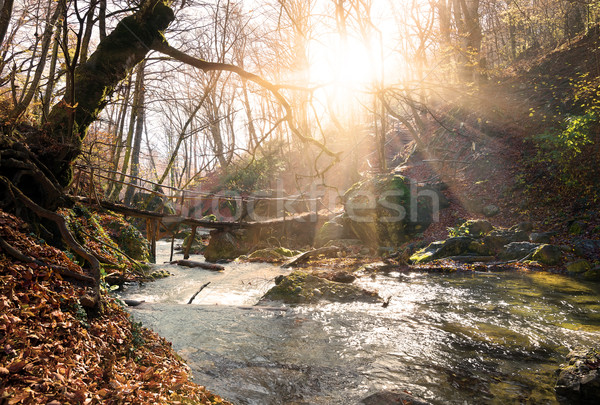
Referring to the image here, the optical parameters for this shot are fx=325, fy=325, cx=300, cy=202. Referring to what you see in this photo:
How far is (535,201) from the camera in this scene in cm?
1273

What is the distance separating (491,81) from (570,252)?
1617cm

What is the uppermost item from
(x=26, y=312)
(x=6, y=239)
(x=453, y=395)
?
(x=6, y=239)

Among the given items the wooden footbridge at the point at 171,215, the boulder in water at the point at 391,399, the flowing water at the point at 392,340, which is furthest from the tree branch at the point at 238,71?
the boulder in water at the point at 391,399

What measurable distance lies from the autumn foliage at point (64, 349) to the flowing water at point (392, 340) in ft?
3.10

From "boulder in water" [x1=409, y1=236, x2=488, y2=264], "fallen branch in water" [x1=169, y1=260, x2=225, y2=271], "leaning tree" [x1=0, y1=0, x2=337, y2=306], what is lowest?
"fallen branch in water" [x1=169, y1=260, x2=225, y2=271]

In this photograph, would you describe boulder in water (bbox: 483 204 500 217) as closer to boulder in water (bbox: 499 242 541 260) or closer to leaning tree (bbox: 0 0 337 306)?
boulder in water (bbox: 499 242 541 260)

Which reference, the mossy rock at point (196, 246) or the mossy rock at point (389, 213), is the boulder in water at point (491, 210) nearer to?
the mossy rock at point (389, 213)

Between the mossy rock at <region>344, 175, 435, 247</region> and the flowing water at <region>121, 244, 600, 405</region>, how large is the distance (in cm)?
621

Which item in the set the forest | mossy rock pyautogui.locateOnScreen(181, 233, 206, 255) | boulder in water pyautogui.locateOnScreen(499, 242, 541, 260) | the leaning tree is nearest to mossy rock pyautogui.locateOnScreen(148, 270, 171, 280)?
the forest

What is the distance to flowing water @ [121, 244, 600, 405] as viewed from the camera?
3479 millimetres

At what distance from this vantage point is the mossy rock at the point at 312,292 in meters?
7.00

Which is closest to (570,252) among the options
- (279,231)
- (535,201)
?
(535,201)

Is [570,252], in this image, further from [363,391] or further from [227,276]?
[227,276]

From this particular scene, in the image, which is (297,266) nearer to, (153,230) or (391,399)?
(153,230)
